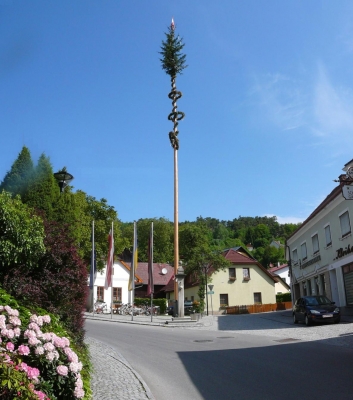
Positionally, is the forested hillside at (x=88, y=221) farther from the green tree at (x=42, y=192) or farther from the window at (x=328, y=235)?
the window at (x=328, y=235)

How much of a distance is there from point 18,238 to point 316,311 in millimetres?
16714

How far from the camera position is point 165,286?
61.5 m

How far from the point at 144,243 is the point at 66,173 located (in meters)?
72.0

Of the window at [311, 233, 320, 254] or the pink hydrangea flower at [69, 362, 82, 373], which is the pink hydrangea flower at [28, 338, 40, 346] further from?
the window at [311, 233, 320, 254]

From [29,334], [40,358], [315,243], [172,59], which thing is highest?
[172,59]

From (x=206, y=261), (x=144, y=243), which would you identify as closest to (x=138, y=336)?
(x=206, y=261)

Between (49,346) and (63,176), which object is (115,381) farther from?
(63,176)

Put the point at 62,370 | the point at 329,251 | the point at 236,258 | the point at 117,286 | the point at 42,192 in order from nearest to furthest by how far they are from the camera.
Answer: the point at 62,370 → the point at 42,192 → the point at 329,251 → the point at 236,258 → the point at 117,286

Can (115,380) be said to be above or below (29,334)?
below

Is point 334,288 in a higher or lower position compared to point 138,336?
higher

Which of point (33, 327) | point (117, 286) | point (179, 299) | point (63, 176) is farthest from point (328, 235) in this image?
point (117, 286)

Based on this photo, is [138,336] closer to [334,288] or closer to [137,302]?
[334,288]

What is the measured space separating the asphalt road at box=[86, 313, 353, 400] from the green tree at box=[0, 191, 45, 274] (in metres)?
3.66

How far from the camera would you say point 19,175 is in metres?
17.3
